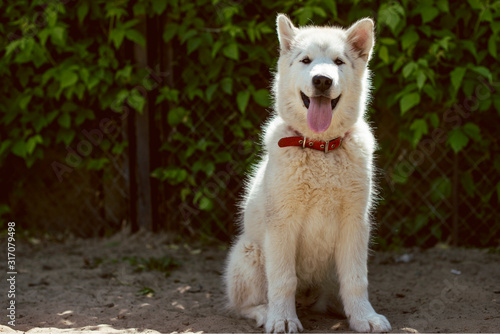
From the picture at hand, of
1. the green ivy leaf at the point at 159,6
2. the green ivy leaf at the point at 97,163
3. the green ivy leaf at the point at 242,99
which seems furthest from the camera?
the green ivy leaf at the point at 97,163

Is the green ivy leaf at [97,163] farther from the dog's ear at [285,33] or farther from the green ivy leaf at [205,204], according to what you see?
the dog's ear at [285,33]

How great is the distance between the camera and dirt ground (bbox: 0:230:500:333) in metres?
3.15

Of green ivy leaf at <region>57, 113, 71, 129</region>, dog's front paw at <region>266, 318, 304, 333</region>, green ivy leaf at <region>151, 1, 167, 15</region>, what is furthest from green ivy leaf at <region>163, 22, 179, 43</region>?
dog's front paw at <region>266, 318, 304, 333</region>

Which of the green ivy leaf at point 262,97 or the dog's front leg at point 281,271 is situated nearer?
the dog's front leg at point 281,271

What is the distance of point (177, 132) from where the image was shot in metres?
5.10

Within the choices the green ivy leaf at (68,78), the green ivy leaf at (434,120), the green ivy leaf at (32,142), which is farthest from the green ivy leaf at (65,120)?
the green ivy leaf at (434,120)

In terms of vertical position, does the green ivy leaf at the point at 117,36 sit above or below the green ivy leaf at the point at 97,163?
above

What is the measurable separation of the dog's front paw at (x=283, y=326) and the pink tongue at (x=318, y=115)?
103 centimetres

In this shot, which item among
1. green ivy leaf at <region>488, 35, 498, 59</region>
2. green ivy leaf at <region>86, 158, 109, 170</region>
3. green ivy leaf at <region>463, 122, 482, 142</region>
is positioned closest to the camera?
green ivy leaf at <region>488, 35, 498, 59</region>

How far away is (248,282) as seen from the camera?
10.7ft

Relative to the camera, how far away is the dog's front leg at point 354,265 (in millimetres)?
3031

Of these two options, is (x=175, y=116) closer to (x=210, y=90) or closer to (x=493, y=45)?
(x=210, y=90)

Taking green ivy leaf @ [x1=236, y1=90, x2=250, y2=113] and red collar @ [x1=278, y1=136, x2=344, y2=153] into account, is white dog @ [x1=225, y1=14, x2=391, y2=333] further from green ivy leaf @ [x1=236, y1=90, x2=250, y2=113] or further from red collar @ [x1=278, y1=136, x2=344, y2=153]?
green ivy leaf @ [x1=236, y1=90, x2=250, y2=113]

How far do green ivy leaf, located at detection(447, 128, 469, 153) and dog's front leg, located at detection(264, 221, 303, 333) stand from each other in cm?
200
